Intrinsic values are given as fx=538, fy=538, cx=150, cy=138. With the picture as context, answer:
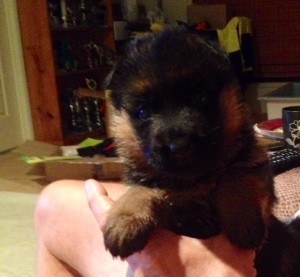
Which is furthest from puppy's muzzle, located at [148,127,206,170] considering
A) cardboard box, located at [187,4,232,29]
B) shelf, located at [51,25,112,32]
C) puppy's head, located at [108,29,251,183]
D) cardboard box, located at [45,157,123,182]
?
cardboard box, located at [187,4,232,29]

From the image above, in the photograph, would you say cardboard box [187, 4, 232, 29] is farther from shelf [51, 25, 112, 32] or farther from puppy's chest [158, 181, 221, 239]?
puppy's chest [158, 181, 221, 239]

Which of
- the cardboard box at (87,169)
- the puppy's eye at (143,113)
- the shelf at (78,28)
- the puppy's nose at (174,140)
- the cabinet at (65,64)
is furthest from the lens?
the shelf at (78,28)

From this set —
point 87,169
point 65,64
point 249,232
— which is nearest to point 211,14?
point 65,64

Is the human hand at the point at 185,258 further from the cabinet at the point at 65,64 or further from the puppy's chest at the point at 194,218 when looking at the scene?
the cabinet at the point at 65,64

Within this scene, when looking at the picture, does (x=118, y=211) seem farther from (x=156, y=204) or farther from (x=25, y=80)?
(x=25, y=80)

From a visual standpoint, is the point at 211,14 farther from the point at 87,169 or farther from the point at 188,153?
→ the point at 188,153

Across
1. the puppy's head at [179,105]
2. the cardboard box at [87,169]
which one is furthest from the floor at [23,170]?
the puppy's head at [179,105]
